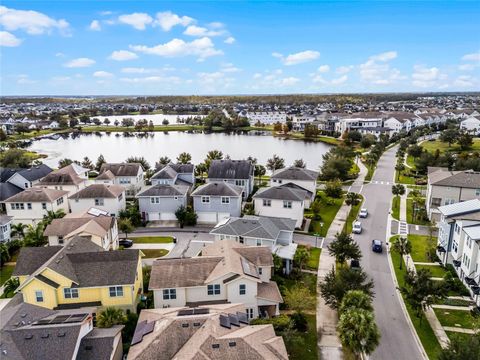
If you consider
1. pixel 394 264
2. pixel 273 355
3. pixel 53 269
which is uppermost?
pixel 53 269

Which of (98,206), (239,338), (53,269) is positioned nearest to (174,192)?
(98,206)

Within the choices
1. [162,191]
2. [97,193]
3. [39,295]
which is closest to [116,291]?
[39,295]

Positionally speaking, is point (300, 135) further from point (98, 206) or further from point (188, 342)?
point (188, 342)

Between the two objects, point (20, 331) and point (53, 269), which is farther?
point (53, 269)

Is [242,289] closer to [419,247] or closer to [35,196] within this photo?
[419,247]

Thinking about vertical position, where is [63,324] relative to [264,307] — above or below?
above

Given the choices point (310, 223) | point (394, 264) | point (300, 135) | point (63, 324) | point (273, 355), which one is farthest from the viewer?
point (300, 135)

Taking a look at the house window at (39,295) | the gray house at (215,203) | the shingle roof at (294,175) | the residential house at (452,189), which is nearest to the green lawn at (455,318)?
the residential house at (452,189)

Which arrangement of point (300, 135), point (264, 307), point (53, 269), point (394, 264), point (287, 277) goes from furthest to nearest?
point (300, 135) → point (394, 264) → point (287, 277) → point (264, 307) → point (53, 269)

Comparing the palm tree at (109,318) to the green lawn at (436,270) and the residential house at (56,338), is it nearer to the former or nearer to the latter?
the residential house at (56,338)
